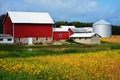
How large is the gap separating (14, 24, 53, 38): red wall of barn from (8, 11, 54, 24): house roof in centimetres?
68

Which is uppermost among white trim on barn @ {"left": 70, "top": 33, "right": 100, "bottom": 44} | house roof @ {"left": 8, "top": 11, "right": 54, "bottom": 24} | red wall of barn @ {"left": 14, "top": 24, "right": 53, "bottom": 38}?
house roof @ {"left": 8, "top": 11, "right": 54, "bottom": 24}

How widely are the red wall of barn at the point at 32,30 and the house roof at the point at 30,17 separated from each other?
68 cm

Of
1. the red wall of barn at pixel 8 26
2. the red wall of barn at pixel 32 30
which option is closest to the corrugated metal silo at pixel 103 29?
the red wall of barn at pixel 32 30

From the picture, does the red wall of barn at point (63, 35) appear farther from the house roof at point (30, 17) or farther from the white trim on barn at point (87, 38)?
the house roof at point (30, 17)

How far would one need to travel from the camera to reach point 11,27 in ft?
179

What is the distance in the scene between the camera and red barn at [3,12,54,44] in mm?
53406

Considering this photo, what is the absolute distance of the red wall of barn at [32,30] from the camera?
175ft

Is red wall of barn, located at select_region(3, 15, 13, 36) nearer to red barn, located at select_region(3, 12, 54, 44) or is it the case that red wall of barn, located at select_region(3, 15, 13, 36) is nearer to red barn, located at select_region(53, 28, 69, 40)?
red barn, located at select_region(3, 12, 54, 44)

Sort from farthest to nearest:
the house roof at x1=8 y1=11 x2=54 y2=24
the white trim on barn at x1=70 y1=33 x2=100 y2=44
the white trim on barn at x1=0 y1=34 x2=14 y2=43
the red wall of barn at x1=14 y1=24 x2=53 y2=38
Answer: the white trim on barn at x1=70 y1=33 x2=100 y2=44 → the house roof at x1=8 y1=11 x2=54 y2=24 → the red wall of barn at x1=14 y1=24 x2=53 y2=38 → the white trim on barn at x1=0 y1=34 x2=14 y2=43

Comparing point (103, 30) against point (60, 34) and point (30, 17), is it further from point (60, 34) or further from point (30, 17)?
point (30, 17)

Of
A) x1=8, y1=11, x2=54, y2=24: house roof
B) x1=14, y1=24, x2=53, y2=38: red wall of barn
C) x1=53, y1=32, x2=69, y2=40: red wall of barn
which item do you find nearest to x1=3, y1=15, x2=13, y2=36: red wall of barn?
x1=8, y1=11, x2=54, y2=24: house roof

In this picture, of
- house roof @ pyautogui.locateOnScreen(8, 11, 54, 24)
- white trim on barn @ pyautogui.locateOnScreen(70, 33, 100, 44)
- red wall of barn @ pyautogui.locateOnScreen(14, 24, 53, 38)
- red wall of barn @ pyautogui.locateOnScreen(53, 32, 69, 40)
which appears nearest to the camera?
red wall of barn @ pyautogui.locateOnScreen(14, 24, 53, 38)

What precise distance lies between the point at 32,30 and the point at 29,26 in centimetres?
87

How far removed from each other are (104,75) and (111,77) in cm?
43
